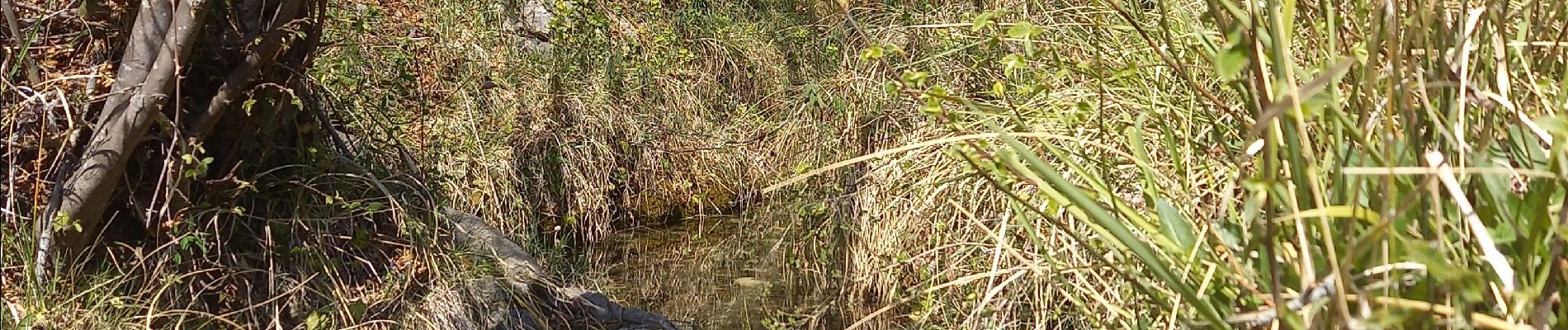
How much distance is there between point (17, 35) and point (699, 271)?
4403 mm

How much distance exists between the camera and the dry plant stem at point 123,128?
2773 millimetres

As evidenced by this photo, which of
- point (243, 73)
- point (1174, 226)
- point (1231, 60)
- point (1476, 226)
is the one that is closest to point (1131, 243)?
point (1174, 226)

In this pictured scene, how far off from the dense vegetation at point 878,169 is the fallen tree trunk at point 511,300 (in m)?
0.07

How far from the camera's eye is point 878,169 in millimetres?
5008

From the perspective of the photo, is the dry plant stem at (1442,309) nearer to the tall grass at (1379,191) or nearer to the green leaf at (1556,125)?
the tall grass at (1379,191)

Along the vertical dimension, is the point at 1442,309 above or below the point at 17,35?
below

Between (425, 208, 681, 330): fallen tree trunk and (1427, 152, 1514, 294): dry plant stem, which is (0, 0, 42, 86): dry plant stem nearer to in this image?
(425, 208, 681, 330): fallen tree trunk

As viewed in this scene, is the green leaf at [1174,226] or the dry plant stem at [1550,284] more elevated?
the dry plant stem at [1550,284]

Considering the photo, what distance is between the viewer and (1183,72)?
1.69m

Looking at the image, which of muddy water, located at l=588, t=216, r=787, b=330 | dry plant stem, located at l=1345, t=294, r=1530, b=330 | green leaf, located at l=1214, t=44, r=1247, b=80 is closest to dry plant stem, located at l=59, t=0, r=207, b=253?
green leaf, located at l=1214, t=44, r=1247, b=80

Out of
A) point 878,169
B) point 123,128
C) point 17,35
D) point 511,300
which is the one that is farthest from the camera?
point 878,169

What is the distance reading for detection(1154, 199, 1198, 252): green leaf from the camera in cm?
167

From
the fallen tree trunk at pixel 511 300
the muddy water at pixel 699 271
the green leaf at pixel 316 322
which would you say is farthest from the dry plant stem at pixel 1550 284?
the muddy water at pixel 699 271

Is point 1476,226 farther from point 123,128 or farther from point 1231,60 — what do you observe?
point 123,128
